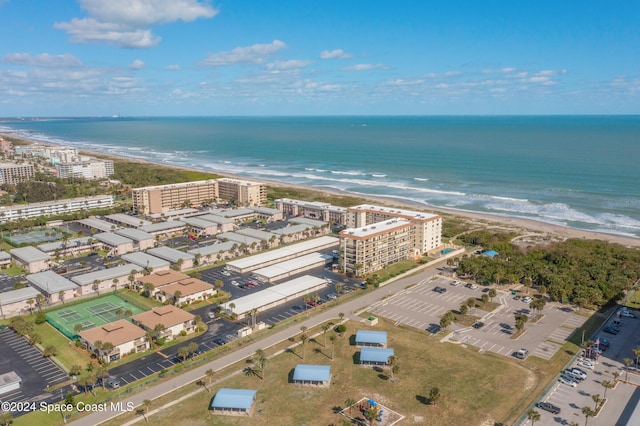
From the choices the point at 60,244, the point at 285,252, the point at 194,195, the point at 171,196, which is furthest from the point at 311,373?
the point at 194,195

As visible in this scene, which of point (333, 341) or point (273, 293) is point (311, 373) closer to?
point (333, 341)

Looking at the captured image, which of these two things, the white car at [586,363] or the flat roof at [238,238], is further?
the flat roof at [238,238]

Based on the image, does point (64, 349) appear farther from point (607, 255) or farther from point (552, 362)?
point (607, 255)

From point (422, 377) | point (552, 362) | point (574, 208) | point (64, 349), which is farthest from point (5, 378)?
point (574, 208)

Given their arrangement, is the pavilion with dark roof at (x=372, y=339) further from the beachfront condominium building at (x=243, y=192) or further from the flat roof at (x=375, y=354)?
the beachfront condominium building at (x=243, y=192)

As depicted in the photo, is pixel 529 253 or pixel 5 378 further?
pixel 529 253

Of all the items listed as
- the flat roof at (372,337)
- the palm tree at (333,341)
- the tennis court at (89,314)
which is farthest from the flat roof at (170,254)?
the flat roof at (372,337)

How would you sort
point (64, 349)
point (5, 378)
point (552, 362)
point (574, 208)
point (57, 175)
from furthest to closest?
point (57, 175) → point (574, 208) → point (64, 349) → point (552, 362) → point (5, 378)
